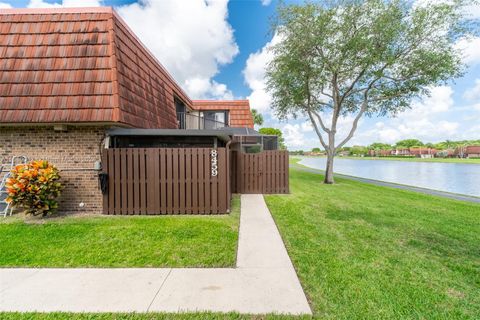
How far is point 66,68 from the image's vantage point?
6.43 meters

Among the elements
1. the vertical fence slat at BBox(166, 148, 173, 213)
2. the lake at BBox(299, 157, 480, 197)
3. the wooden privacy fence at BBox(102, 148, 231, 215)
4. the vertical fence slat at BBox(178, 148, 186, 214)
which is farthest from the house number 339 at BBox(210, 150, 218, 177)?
the lake at BBox(299, 157, 480, 197)

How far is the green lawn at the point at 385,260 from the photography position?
2.66 meters

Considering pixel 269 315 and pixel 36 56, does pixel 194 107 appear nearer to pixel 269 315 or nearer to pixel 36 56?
pixel 36 56

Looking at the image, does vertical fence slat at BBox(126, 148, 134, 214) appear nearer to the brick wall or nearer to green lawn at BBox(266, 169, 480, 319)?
the brick wall

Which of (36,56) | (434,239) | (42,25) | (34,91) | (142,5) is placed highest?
(142,5)

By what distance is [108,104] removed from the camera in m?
6.05

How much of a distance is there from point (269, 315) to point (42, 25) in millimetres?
→ 9672

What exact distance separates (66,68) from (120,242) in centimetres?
539

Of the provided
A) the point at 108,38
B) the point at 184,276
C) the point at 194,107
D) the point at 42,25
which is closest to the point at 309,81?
the point at 194,107

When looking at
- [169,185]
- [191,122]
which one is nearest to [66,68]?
[169,185]

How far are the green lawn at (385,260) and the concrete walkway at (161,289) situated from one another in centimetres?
38

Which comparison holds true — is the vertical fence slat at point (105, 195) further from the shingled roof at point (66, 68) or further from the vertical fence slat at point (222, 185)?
the vertical fence slat at point (222, 185)

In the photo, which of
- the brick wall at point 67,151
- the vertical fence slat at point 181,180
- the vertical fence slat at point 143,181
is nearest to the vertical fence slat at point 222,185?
the vertical fence slat at point 181,180

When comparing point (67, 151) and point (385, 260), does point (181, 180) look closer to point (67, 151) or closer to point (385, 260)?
point (67, 151)
